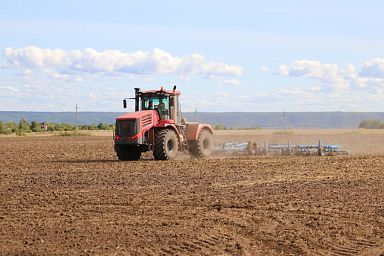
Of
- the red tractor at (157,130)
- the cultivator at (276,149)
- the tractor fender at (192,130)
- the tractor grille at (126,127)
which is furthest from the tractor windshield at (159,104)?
the cultivator at (276,149)

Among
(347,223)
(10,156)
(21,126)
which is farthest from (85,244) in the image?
(21,126)

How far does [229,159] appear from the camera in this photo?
28.8m

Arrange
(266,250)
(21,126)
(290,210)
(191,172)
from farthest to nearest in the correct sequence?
(21,126)
(191,172)
(290,210)
(266,250)

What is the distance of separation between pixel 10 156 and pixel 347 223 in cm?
2268

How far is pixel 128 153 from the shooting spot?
95.3ft

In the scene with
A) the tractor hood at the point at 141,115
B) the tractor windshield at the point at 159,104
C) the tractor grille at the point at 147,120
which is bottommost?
the tractor grille at the point at 147,120

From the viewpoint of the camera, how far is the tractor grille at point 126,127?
27.3 meters

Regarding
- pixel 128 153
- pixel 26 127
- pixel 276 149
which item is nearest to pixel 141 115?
pixel 128 153

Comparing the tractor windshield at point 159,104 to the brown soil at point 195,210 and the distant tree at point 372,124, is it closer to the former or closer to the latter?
the brown soil at point 195,210

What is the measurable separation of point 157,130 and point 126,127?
1106 millimetres

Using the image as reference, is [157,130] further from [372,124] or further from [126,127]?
[372,124]

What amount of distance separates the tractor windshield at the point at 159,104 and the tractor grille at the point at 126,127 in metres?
1.22

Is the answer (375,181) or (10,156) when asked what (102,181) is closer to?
(375,181)

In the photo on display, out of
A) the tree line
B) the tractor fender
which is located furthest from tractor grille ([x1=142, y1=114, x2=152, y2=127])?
the tree line
